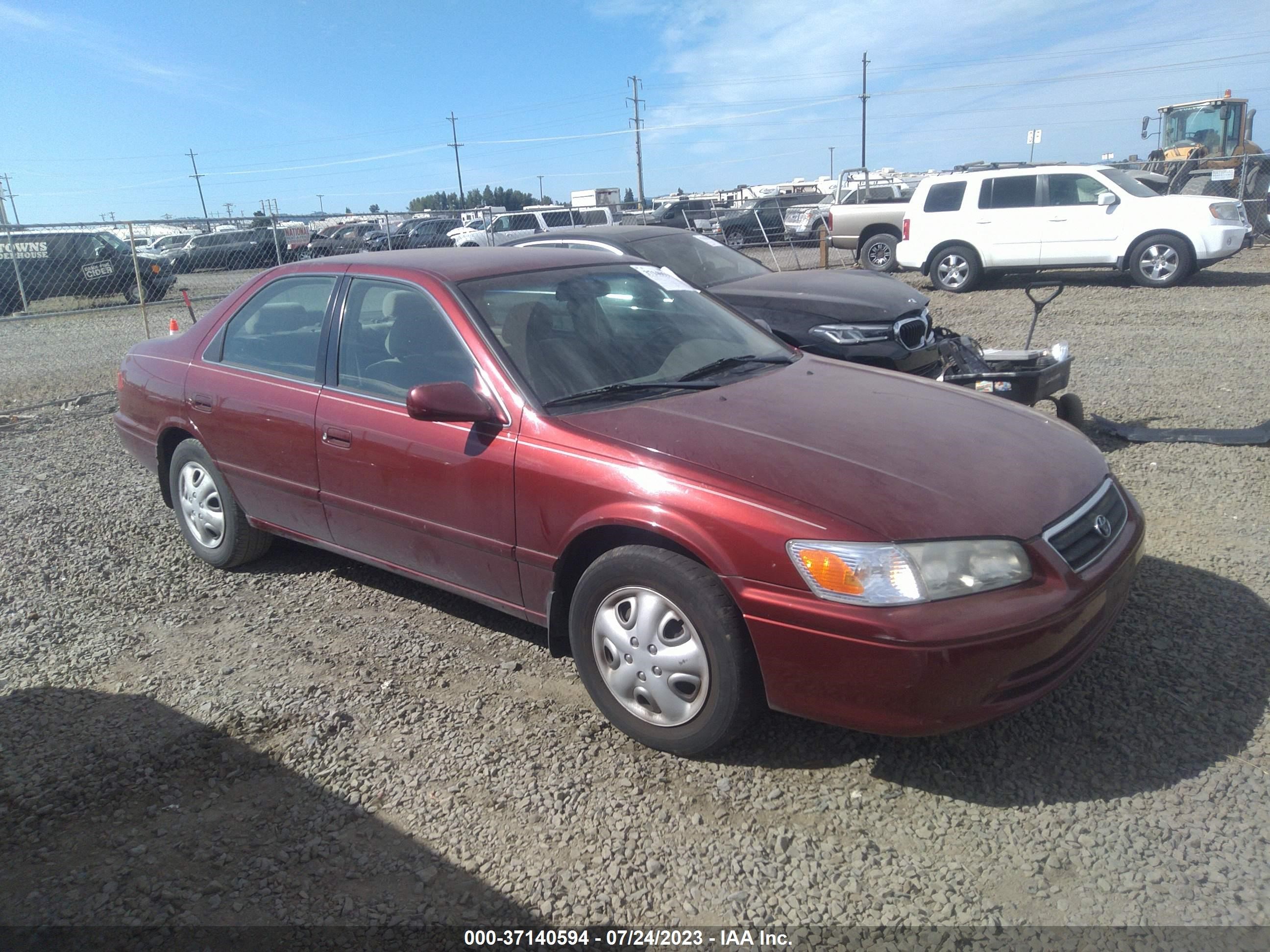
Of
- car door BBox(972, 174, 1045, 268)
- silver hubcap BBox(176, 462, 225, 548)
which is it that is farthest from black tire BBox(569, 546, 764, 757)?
car door BBox(972, 174, 1045, 268)

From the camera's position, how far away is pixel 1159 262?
13.4 metres

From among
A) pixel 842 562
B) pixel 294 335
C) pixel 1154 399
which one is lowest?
pixel 1154 399

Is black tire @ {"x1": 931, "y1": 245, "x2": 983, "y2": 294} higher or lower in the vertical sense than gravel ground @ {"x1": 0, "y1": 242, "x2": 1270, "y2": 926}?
higher

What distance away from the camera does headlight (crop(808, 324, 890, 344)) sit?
21.1ft

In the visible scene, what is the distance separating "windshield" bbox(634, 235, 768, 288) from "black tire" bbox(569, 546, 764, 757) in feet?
15.8

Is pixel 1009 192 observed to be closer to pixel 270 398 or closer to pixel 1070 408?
pixel 1070 408

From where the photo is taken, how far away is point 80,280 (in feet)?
56.9

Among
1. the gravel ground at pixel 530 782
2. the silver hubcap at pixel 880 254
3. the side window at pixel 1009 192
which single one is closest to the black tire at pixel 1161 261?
the side window at pixel 1009 192

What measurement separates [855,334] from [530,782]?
449cm

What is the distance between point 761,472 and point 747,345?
1437 millimetres

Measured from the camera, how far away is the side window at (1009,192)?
1391cm

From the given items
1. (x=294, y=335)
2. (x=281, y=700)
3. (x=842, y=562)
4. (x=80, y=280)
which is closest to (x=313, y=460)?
(x=294, y=335)

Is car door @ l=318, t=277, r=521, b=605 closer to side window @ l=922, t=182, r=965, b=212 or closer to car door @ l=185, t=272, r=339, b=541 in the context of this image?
car door @ l=185, t=272, r=339, b=541

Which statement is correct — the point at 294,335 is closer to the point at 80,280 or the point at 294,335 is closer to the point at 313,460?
the point at 313,460
